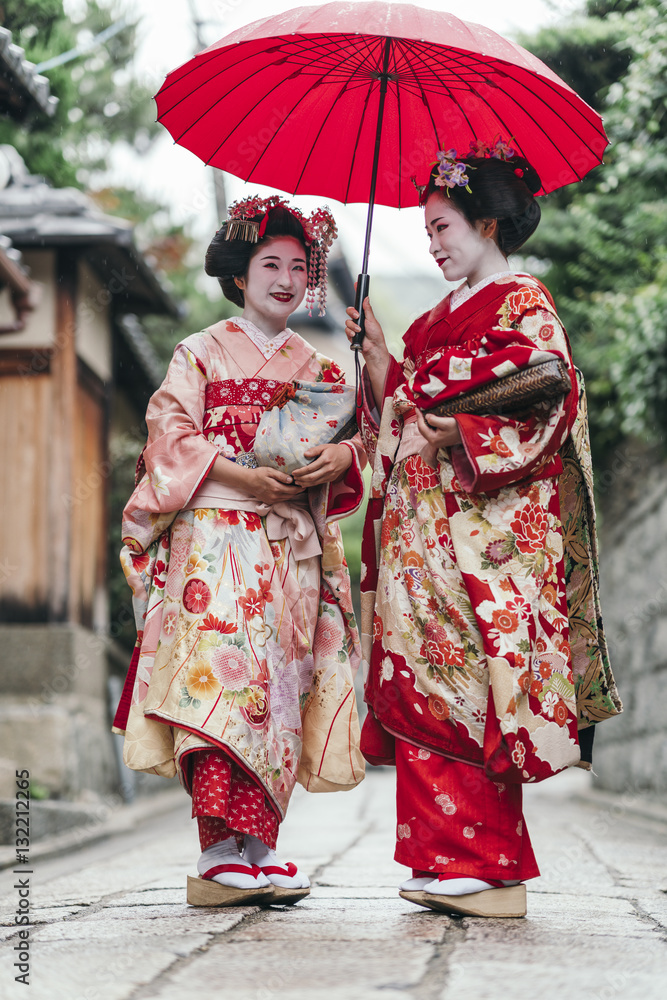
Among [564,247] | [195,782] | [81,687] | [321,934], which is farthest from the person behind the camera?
[564,247]

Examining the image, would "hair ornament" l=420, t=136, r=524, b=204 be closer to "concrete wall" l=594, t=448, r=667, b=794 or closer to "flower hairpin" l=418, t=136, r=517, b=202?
"flower hairpin" l=418, t=136, r=517, b=202

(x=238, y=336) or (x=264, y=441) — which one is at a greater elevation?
(x=238, y=336)

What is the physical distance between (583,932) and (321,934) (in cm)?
67

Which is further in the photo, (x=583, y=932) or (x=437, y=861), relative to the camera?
(x=437, y=861)

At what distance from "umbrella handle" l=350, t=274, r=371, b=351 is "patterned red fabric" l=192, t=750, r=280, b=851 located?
1.37 m

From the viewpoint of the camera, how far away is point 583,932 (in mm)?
2689

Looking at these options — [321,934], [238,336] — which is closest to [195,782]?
[321,934]

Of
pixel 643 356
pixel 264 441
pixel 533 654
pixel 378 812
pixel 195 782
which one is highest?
pixel 643 356

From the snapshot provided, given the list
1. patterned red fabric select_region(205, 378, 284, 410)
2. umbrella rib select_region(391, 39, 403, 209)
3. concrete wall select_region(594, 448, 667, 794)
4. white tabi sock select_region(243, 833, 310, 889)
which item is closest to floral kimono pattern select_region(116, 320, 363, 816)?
patterned red fabric select_region(205, 378, 284, 410)

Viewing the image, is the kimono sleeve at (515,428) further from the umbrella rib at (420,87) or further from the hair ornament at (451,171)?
the umbrella rib at (420,87)

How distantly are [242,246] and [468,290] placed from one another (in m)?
0.85

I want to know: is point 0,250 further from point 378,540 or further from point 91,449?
point 378,540

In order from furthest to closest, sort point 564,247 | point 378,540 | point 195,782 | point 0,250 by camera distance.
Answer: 1. point 564,247
2. point 0,250
3. point 378,540
4. point 195,782

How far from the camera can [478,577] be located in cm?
304
